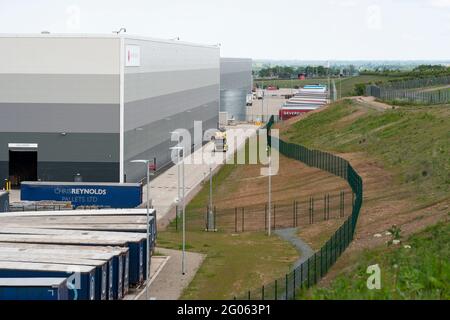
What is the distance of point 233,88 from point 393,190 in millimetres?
97194

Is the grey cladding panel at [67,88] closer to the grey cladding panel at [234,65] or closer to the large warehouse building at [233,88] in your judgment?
the large warehouse building at [233,88]

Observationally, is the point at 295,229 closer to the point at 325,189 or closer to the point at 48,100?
the point at 325,189

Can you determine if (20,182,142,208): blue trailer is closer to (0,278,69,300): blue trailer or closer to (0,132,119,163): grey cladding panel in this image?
(0,132,119,163): grey cladding panel

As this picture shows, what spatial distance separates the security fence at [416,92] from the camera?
320 ft

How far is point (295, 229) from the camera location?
47344 millimetres

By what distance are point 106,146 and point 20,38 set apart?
981cm

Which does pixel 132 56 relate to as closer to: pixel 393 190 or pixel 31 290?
pixel 393 190

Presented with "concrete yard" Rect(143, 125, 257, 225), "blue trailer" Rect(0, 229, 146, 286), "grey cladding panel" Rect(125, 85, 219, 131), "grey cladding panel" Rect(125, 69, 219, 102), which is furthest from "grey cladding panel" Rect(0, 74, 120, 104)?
"blue trailer" Rect(0, 229, 146, 286)

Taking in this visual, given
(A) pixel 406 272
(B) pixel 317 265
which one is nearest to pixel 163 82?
(B) pixel 317 265

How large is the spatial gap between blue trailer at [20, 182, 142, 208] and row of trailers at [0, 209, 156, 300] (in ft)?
42.2

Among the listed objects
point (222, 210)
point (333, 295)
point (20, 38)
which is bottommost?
point (222, 210)

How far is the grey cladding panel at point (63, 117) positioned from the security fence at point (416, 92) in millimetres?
40436

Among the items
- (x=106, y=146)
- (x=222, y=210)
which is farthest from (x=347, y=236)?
(x=106, y=146)

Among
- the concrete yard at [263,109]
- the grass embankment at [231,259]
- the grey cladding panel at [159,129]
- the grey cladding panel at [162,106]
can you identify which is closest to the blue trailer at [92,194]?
the grass embankment at [231,259]
